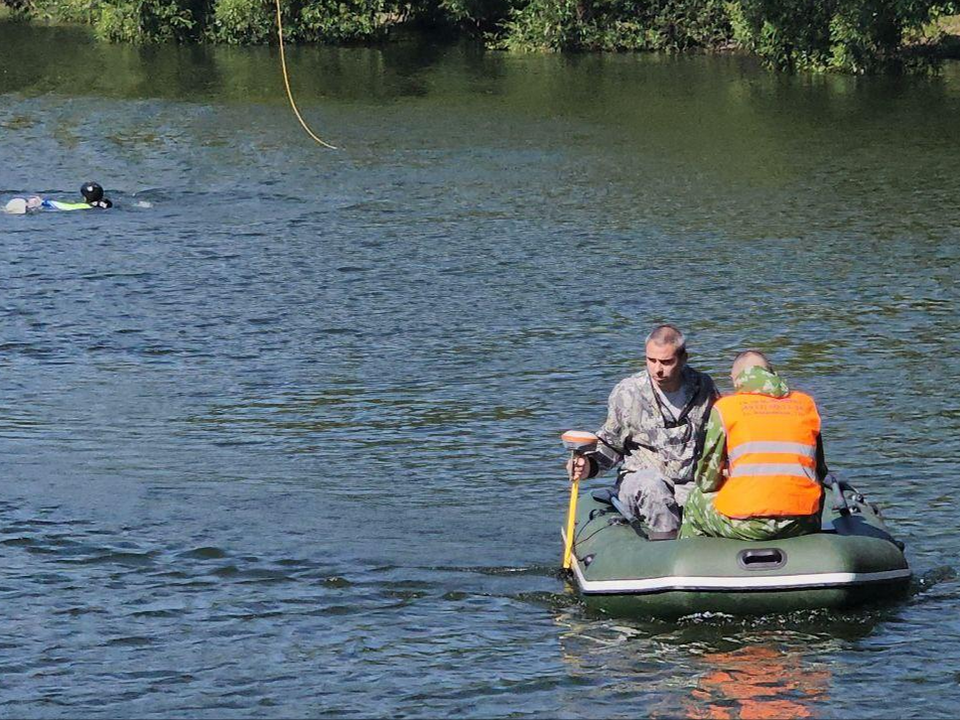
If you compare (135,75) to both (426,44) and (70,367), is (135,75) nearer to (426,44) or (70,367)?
(426,44)

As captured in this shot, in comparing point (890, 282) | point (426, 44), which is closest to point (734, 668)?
point (890, 282)

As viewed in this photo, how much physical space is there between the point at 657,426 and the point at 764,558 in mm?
1179

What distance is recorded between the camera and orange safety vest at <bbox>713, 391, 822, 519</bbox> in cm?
850

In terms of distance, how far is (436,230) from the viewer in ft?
72.8

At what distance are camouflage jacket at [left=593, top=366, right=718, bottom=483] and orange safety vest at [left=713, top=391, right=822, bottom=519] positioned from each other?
2.85ft

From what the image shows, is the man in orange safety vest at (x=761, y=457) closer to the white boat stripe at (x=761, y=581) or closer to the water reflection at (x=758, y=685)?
the white boat stripe at (x=761, y=581)

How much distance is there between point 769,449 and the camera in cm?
851

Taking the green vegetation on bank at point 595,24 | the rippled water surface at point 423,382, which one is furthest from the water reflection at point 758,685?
the green vegetation on bank at point 595,24

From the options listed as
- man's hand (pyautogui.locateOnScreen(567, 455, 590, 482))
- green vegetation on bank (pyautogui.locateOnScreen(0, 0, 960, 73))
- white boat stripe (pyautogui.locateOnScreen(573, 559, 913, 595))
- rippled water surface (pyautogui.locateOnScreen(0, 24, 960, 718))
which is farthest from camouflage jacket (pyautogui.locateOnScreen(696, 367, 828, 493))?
green vegetation on bank (pyautogui.locateOnScreen(0, 0, 960, 73))

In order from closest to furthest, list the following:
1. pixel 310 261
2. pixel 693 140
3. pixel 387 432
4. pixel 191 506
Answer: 1. pixel 191 506
2. pixel 387 432
3. pixel 310 261
4. pixel 693 140

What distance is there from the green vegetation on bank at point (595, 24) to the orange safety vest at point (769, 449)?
30.2m

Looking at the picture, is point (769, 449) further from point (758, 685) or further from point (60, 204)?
point (60, 204)

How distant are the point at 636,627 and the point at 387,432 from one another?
4.42 meters

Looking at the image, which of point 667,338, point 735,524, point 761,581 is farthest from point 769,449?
point 667,338
